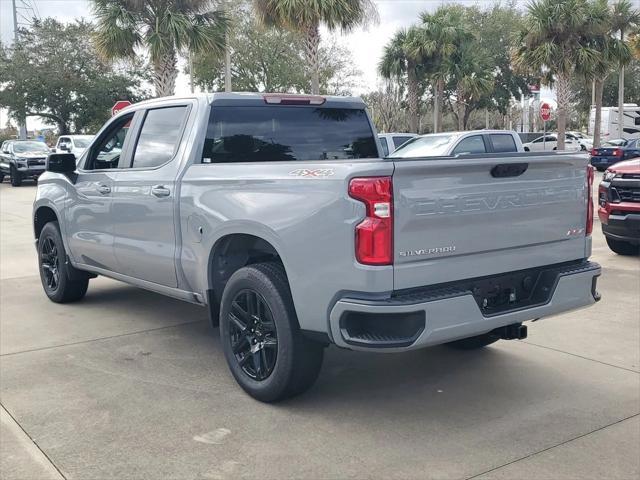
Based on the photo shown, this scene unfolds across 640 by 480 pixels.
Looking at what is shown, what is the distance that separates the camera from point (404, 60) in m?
33.0

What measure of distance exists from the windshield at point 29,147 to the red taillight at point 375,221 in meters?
26.1

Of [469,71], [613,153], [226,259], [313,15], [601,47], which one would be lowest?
[613,153]

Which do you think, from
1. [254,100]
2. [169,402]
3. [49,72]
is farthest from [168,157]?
[49,72]

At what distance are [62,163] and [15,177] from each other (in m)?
21.9

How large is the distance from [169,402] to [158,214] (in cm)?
145

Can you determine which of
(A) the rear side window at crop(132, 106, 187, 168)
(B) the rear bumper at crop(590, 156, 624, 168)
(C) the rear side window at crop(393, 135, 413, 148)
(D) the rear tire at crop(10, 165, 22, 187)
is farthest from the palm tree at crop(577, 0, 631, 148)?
(A) the rear side window at crop(132, 106, 187, 168)

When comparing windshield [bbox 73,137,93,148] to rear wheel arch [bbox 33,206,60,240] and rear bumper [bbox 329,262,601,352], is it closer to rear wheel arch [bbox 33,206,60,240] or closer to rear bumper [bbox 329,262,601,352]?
rear wheel arch [bbox 33,206,60,240]

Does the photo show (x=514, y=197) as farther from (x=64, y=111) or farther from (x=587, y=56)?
(x=64, y=111)

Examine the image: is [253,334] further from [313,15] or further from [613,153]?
[613,153]

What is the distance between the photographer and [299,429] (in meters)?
3.95

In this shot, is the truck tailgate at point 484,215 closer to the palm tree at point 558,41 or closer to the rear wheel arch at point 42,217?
the rear wheel arch at point 42,217

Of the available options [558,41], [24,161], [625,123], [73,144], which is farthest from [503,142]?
[625,123]

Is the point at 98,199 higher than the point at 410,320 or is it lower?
higher

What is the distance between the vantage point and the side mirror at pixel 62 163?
6.27 meters
